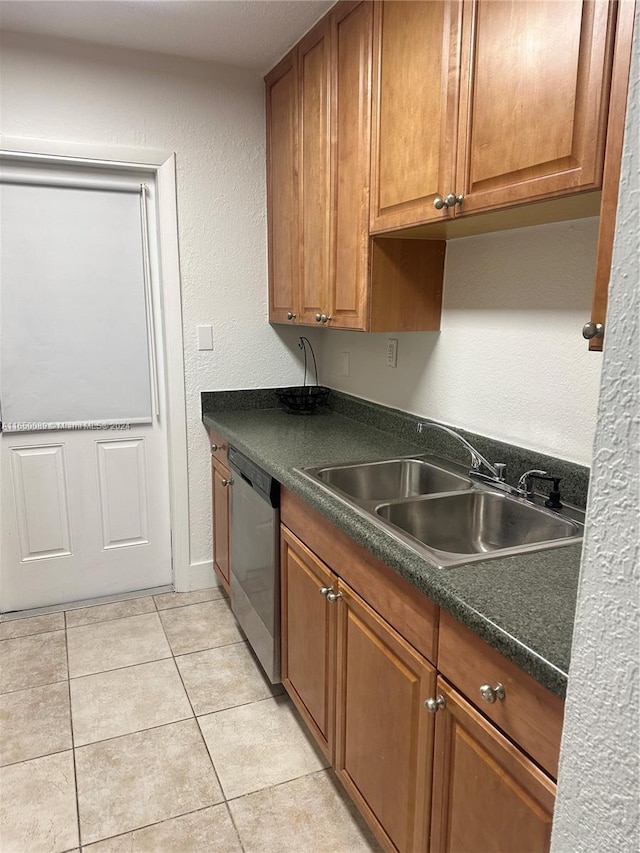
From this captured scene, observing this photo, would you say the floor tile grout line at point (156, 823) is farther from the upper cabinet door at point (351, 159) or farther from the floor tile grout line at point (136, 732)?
the upper cabinet door at point (351, 159)

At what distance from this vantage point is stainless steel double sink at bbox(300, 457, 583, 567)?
1472mm

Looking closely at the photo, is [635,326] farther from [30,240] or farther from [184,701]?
[30,240]

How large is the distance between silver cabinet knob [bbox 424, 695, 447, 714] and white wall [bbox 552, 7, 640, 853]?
0.77 metres

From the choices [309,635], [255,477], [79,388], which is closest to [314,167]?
[255,477]

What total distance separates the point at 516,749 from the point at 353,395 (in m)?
1.91

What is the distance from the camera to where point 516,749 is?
38.4 inches

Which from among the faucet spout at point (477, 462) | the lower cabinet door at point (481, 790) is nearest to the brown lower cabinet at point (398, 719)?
the lower cabinet door at point (481, 790)

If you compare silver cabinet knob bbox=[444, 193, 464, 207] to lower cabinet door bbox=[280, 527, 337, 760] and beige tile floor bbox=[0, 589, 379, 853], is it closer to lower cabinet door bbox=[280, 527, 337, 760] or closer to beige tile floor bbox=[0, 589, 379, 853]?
lower cabinet door bbox=[280, 527, 337, 760]

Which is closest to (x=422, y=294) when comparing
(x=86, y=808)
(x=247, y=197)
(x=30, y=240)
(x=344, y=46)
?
(x=344, y=46)

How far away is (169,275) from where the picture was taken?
2705 millimetres

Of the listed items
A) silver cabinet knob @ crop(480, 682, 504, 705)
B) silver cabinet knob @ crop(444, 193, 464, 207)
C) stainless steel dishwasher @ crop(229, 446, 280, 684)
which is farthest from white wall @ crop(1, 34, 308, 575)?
silver cabinet knob @ crop(480, 682, 504, 705)

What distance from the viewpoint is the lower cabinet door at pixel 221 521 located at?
2.64 m

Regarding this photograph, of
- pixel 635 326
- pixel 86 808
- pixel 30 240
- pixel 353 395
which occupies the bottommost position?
pixel 86 808

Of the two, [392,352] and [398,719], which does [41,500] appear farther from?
[398,719]
